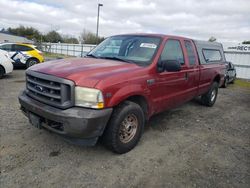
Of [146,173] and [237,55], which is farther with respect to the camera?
[237,55]

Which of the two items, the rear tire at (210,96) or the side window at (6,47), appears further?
the side window at (6,47)

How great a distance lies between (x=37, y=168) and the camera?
9.63 feet

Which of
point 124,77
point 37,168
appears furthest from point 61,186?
point 124,77

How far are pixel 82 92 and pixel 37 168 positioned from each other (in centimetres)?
123

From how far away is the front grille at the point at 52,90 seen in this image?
2.79m

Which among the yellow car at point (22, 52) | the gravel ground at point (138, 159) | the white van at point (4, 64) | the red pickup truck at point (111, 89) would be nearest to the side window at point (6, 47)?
the yellow car at point (22, 52)

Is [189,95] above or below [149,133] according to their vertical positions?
above

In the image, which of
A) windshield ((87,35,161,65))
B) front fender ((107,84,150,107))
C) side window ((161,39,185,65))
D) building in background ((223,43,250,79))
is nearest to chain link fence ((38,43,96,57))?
building in background ((223,43,250,79))

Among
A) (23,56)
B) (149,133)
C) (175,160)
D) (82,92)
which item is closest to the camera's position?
(82,92)

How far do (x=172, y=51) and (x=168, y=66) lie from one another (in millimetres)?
782

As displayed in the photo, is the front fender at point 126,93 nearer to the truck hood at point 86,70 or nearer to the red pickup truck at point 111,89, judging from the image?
the red pickup truck at point 111,89

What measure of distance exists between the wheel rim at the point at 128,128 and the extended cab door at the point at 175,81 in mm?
622

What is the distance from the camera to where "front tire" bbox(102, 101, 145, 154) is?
10.1ft

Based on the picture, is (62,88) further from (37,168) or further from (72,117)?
(37,168)
